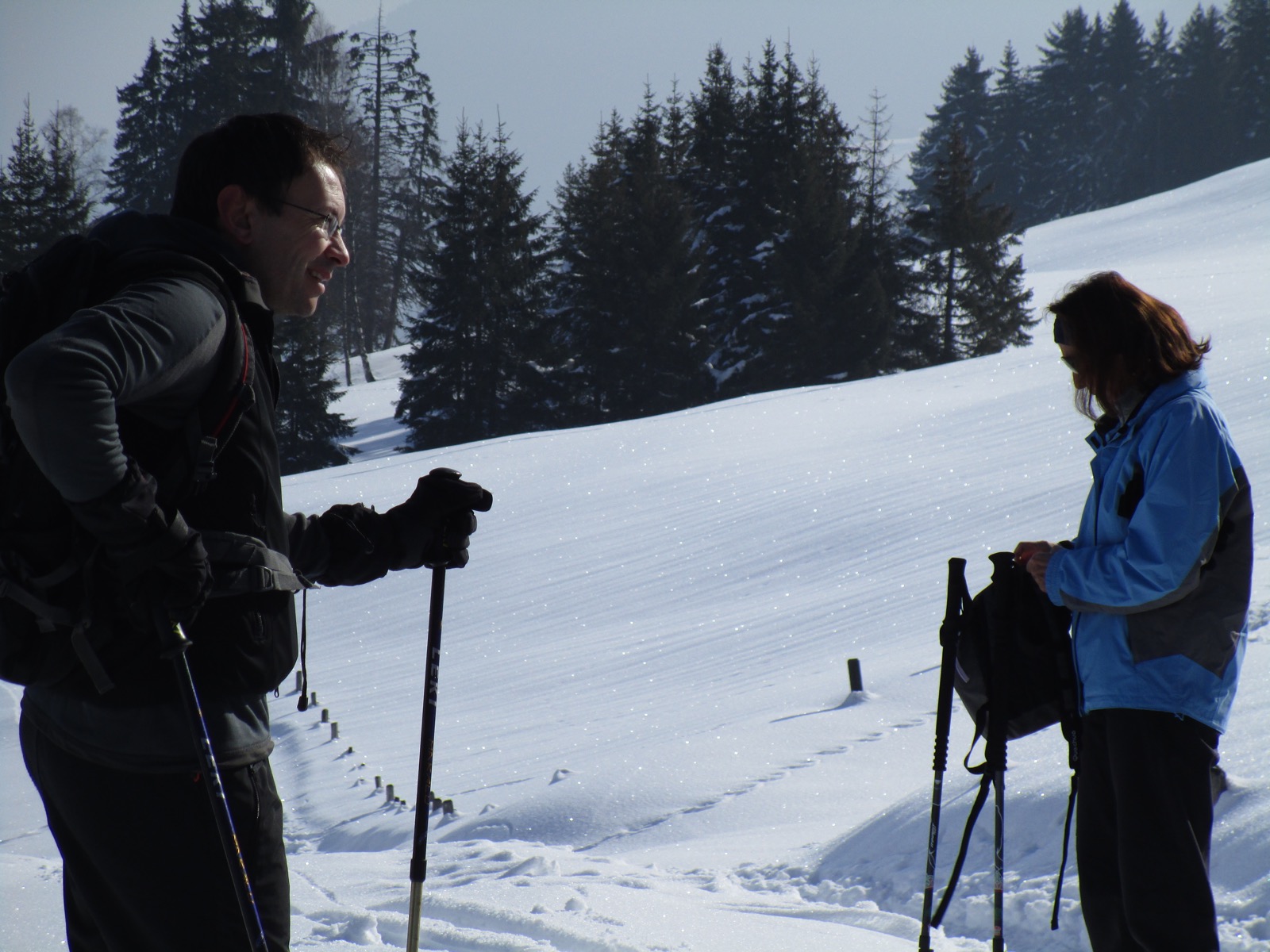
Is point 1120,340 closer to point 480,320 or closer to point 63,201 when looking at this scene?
point 480,320

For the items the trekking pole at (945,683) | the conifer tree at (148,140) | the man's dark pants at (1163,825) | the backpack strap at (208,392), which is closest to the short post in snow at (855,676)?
the trekking pole at (945,683)

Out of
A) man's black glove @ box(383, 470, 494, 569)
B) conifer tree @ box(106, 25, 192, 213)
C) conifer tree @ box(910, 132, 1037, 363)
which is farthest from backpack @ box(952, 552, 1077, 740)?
conifer tree @ box(106, 25, 192, 213)

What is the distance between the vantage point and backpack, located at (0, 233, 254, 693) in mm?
1629

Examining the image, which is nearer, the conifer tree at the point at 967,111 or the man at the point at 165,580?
the man at the point at 165,580

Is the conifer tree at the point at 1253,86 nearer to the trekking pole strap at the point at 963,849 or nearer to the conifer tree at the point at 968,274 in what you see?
the conifer tree at the point at 968,274

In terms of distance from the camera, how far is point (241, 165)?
6.36 feet

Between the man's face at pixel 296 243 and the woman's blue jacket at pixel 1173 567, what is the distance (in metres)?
1.76

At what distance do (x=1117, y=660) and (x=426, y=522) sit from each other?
157cm

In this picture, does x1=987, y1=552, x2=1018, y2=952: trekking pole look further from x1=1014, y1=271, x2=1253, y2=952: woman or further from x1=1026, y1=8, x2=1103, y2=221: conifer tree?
x1=1026, y1=8, x2=1103, y2=221: conifer tree

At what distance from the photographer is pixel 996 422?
15461 mm

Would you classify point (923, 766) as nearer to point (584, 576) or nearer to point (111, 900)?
point (111, 900)

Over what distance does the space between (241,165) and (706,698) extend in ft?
22.7

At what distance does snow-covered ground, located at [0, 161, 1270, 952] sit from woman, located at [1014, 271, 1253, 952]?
1010 millimetres

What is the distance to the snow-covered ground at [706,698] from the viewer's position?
3.92 meters
